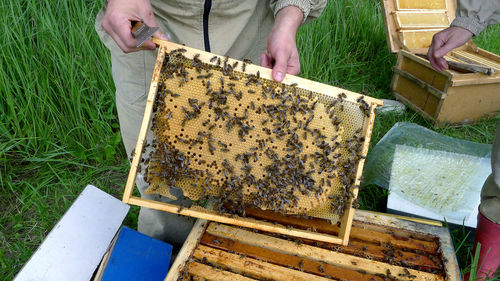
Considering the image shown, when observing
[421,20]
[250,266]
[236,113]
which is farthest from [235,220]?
[421,20]

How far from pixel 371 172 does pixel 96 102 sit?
332 centimetres

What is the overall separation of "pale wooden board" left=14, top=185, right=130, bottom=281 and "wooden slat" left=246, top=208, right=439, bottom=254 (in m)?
1.20

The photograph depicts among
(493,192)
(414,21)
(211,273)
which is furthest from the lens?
(414,21)

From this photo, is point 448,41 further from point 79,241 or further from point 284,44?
point 79,241

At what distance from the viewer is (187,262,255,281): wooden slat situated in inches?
82.6

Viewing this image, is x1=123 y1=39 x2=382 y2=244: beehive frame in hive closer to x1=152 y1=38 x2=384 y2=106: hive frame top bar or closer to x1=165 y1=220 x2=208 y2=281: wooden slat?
x1=152 y1=38 x2=384 y2=106: hive frame top bar

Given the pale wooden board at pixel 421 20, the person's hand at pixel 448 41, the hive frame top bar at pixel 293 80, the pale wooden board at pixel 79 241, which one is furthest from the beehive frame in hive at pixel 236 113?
the pale wooden board at pixel 421 20

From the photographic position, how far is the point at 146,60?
8.73ft

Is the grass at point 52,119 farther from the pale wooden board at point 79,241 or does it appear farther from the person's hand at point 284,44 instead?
the person's hand at point 284,44

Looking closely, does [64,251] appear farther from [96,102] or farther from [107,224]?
[96,102]

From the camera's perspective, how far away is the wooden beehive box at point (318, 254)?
2148 millimetres

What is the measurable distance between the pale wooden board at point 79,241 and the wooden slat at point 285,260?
938 mm

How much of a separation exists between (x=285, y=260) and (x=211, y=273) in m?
0.48

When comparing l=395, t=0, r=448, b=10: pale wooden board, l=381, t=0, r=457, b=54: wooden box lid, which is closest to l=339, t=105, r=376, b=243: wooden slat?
l=381, t=0, r=457, b=54: wooden box lid
